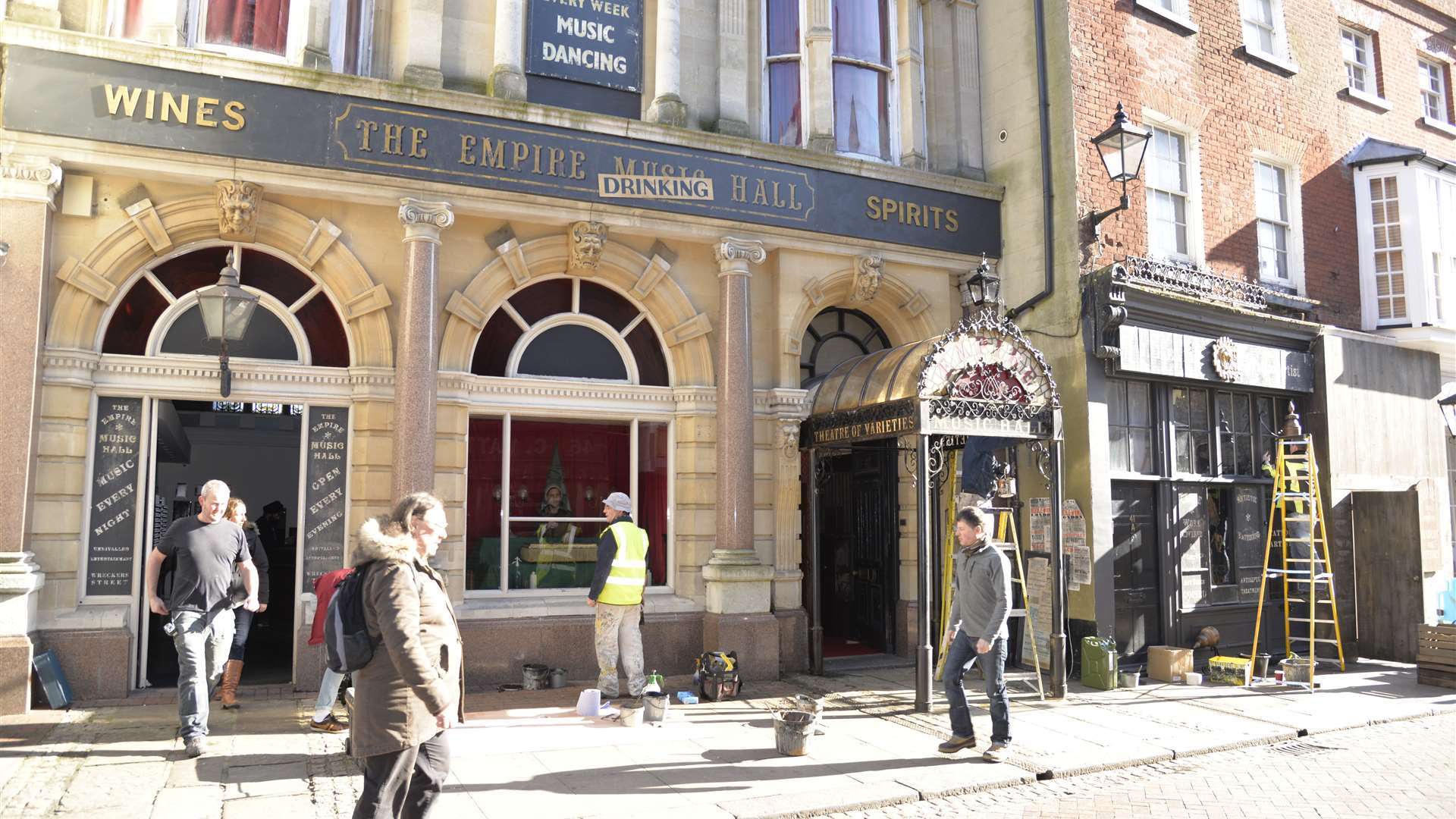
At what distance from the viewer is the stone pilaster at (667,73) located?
10.3 metres

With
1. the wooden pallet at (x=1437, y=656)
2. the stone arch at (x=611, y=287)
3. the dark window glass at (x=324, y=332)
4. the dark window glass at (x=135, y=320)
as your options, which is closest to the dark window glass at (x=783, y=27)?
the stone arch at (x=611, y=287)

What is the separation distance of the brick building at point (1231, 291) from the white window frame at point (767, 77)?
256 centimetres

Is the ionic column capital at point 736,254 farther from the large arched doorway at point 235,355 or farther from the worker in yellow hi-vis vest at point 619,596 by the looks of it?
the large arched doorway at point 235,355

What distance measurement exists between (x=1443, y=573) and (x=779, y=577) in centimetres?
957

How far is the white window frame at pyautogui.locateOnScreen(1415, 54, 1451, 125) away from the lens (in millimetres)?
15373

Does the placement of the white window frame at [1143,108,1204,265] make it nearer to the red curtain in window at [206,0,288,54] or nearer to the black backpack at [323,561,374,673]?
the red curtain in window at [206,0,288,54]

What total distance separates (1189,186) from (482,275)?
8.95m

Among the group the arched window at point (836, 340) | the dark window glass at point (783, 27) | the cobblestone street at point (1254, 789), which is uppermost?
the dark window glass at point (783, 27)

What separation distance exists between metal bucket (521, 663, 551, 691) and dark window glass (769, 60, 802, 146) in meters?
6.50

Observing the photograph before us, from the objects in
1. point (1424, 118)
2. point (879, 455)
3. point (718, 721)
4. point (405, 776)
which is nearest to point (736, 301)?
point (879, 455)

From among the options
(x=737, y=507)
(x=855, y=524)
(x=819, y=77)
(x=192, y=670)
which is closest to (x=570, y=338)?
(x=737, y=507)

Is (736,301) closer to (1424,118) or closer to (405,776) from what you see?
(405,776)

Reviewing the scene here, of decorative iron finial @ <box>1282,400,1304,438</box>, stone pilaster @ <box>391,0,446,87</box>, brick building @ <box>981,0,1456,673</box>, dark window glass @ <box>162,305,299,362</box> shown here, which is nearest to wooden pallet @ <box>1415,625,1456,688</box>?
brick building @ <box>981,0,1456,673</box>

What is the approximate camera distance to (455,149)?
9.27 meters
